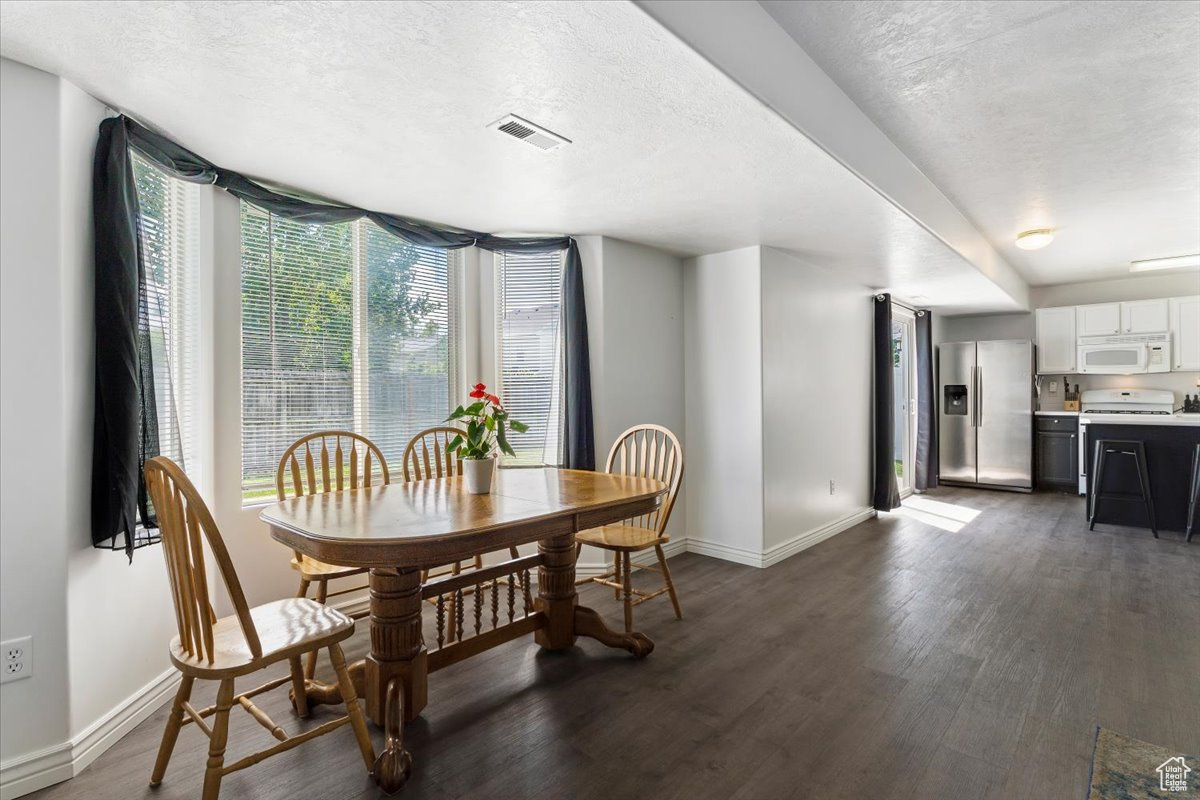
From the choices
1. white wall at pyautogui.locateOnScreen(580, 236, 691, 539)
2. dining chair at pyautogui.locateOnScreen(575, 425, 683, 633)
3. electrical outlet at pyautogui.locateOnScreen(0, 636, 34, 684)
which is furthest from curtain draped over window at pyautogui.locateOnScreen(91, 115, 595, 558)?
white wall at pyautogui.locateOnScreen(580, 236, 691, 539)

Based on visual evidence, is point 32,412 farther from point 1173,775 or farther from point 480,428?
point 1173,775

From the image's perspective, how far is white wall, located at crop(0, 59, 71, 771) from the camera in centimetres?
176

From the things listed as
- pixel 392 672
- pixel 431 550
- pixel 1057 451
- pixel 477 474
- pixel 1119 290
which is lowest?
pixel 392 672

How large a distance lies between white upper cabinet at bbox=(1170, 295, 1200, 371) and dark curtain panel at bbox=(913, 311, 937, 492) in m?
2.24

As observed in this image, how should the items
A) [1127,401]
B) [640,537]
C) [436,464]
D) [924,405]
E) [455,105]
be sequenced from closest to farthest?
[455,105] → [640,537] → [436,464] → [1127,401] → [924,405]

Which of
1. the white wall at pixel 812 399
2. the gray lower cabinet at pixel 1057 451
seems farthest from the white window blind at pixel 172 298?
the gray lower cabinet at pixel 1057 451

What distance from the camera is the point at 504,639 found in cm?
240

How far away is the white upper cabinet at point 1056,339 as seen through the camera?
6.62m

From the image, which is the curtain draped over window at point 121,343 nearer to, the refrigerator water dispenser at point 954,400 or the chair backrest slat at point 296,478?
the chair backrest slat at point 296,478

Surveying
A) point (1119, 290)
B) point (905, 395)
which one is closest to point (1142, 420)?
point (905, 395)

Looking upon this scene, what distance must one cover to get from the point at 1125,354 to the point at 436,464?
24.4 feet

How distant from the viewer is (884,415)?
218 inches

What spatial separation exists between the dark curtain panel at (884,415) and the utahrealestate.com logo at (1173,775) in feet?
12.4

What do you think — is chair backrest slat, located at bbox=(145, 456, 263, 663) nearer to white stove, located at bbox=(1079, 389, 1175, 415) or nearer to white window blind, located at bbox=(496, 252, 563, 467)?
white window blind, located at bbox=(496, 252, 563, 467)
